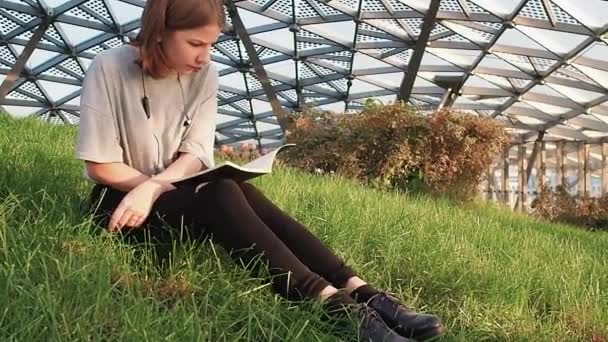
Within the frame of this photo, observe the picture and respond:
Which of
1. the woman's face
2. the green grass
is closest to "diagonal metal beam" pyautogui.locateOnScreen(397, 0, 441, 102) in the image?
the green grass

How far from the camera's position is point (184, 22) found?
9.98ft

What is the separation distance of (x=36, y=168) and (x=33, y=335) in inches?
86.5

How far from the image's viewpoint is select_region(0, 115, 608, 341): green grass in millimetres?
2471

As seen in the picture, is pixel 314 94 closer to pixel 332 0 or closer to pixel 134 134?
pixel 332 0

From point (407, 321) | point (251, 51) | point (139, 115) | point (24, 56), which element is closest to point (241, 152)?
point (139, 115)

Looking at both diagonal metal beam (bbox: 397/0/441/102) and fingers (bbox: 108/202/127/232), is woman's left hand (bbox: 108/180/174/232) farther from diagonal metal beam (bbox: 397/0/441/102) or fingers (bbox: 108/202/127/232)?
diagonal metal beam (bbox: 397/0/441/102)

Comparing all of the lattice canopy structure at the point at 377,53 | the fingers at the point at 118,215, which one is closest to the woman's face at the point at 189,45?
the fingers at the point at 118,215

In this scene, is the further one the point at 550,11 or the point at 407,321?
the point at 550,11

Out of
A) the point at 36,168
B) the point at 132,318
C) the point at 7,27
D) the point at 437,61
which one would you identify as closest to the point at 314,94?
the point at 437,61

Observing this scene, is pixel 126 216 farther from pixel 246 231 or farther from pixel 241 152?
pixel 241 152

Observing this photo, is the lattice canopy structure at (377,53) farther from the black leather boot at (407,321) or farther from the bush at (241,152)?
the black leather boot at (407,321)

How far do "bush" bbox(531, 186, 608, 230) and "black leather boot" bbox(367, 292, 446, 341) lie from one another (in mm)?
14401

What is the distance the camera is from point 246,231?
290cm

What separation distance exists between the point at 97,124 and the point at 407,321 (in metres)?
1.51
